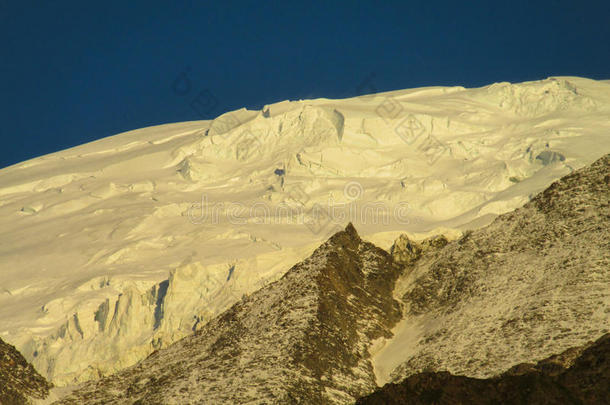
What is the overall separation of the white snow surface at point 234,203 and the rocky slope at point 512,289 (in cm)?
5434

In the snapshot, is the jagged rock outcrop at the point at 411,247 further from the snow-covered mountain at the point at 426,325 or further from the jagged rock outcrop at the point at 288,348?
the jagged rock outcrop at the point at 288,348

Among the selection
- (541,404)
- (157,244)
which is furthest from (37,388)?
(157,244)

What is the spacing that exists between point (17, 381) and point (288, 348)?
16.7 metres

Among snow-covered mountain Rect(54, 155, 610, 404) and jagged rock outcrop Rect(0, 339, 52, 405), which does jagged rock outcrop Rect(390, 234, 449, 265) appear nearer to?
snow-covered mountain Rect(54, 155, 610, 404)

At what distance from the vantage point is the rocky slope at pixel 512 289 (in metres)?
37.4

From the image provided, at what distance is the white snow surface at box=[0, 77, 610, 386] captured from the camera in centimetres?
11906

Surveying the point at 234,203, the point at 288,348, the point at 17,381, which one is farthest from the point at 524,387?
the point at 234,203

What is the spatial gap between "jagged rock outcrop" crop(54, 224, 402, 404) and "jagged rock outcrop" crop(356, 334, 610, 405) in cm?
670

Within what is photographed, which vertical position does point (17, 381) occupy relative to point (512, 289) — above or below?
below

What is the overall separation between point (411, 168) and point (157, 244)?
211 feet

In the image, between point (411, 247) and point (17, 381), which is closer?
point (17, 381)

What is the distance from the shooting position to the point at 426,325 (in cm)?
4638

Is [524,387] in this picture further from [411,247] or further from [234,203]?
[234,203]

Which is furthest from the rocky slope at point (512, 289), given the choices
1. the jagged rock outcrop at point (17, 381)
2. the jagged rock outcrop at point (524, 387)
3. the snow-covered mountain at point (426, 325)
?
the jagged rock outcrop at point (17, 381)
